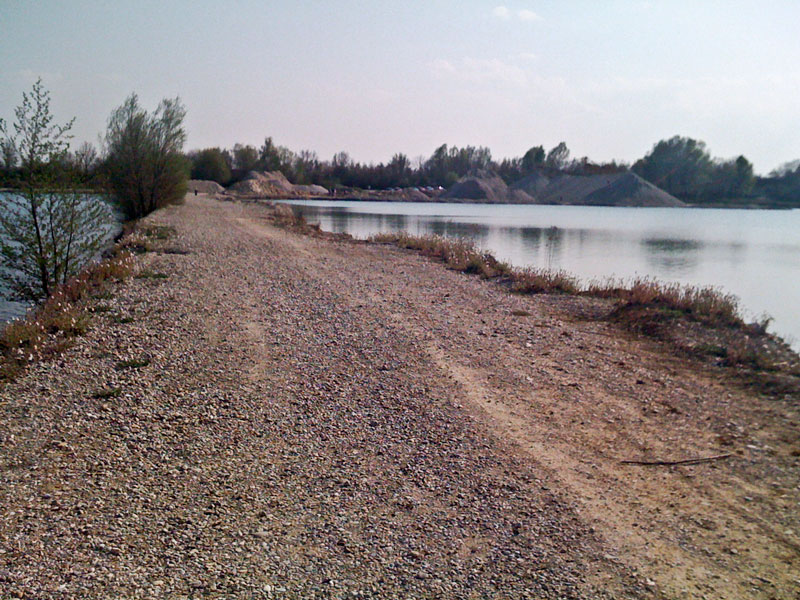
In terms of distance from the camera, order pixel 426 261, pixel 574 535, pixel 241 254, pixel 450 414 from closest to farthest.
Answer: pixel 574 535, pixel 450 414, pixel 241 254, pixel 426 261

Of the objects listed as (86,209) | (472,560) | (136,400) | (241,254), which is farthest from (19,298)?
(472,560)

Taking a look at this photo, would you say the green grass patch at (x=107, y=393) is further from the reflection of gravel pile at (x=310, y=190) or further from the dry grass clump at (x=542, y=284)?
the reflection of gravel pile at (x=310, y=190)

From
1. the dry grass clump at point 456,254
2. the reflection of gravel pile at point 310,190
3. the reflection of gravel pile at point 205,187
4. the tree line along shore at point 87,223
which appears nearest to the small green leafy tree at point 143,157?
the tree line along shore at point 87,223

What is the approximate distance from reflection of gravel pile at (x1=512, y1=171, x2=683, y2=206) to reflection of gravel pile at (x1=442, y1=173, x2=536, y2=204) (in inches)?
182

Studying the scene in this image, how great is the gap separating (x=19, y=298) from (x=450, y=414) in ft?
38.9

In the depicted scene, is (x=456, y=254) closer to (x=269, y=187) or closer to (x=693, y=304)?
(x=693, y=304)

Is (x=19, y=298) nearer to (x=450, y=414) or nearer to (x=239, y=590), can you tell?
(x=450, y=414)

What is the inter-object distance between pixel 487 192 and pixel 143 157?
8542 cm

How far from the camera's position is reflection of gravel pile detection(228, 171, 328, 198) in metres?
91.6

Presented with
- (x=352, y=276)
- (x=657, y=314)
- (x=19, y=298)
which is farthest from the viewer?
(x=352, y=276)

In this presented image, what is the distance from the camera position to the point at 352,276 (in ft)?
51.4

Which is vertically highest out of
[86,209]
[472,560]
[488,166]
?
[488,166]

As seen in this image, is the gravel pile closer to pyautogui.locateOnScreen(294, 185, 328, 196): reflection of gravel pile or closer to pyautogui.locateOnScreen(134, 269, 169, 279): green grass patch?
pyautogui.locateOnScreen(134, 269, 169, 279): green grass patch

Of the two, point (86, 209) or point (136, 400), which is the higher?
point (86, 209)
